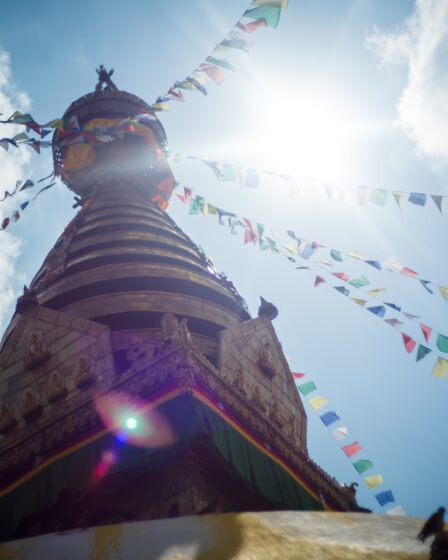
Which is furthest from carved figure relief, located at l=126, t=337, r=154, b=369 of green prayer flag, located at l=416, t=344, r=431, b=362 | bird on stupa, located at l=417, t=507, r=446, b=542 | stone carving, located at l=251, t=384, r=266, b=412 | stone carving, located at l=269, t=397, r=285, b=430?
bird on stupa, located at l=417, t=507, r=446, b=542

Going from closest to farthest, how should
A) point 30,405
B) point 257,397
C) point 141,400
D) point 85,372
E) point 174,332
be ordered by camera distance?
point 141,400, point 174,332, point 85,372, point 30,405, point 257,397

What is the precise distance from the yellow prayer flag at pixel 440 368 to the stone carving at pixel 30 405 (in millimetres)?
7222

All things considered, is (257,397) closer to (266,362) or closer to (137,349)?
(266,362)

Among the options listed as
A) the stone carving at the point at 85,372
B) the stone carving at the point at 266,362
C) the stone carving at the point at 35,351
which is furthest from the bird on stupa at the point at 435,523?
the stone carving at the point at 35,351

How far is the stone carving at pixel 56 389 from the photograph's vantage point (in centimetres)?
1057

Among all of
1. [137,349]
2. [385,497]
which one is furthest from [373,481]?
[137,349]

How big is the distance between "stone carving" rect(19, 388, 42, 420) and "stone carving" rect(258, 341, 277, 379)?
449 cm

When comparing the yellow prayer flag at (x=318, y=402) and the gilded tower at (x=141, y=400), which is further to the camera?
the yellow prayer flag at (x=318, y=402)

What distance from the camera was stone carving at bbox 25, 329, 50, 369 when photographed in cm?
1159

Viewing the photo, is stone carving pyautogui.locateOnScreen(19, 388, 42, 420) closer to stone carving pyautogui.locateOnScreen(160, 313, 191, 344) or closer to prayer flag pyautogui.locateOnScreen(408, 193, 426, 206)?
stone carving pyautogui.locateOnScreen(160, 313, 191, 344)

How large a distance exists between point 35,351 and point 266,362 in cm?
473

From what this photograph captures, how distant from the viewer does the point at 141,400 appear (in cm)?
898

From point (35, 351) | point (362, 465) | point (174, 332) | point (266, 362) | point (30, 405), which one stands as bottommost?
point (362, 465)

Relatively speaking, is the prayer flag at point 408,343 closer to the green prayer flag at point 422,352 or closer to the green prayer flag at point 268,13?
the green prayer flag at point 422,352
